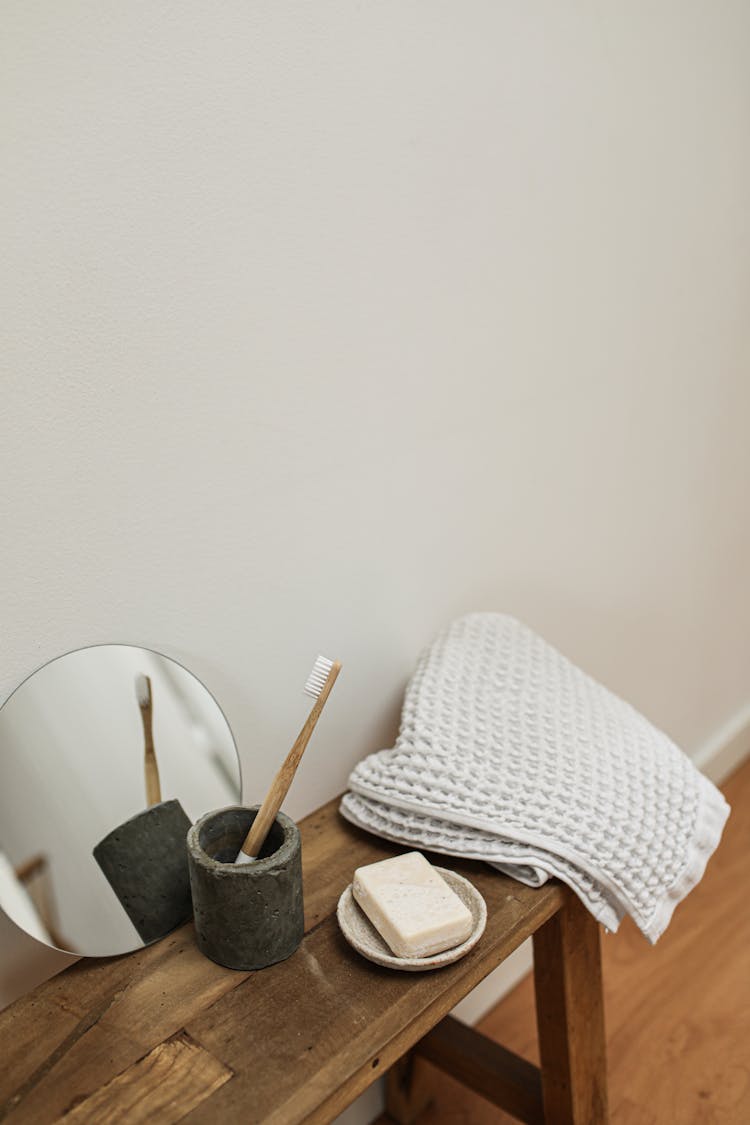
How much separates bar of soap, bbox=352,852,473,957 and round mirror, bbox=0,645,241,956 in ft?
0.51

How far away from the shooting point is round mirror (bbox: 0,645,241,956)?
2.54 ft

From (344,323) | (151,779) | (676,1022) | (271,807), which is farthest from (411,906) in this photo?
(676,1022)

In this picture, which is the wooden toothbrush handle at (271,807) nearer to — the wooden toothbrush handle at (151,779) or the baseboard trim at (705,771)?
the wooden toothbrush handle at (151,779)

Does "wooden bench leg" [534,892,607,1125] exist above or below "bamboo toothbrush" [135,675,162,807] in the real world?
below

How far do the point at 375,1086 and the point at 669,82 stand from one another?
138cm

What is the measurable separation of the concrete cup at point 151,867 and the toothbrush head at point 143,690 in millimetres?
89

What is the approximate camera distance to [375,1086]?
125 centimetres

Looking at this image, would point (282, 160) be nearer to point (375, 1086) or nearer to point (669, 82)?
point (669, 82)

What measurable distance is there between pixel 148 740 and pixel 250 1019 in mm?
238

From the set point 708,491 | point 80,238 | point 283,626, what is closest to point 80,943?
point 283,626

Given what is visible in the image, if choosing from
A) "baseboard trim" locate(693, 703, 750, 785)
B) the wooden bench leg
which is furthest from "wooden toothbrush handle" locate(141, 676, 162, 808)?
"baseboard trim" locate(693, 703, 750, 785)

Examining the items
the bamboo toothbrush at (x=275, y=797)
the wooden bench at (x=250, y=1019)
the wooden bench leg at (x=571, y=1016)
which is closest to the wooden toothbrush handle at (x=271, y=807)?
the bamboo toothbrush at (x=275, y=797)

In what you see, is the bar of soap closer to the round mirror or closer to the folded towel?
the folded towel

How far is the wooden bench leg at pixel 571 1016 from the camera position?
37.1 inches
